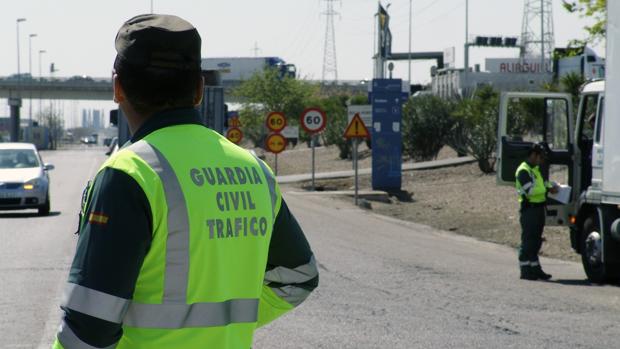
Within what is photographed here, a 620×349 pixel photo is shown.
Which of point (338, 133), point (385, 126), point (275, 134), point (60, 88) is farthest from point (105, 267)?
point (60, 88)

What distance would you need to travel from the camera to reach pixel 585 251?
14719 millimetres

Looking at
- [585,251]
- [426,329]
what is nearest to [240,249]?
Result: [426,329]

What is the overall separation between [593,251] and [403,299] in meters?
3.72

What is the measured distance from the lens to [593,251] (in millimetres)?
14477

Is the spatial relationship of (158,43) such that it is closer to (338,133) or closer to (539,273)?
(539,273)

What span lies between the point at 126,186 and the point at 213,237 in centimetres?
26

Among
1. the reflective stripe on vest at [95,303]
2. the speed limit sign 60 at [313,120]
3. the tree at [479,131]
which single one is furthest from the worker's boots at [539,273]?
the tree at [479,131]

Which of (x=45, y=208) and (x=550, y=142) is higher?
(x=550, y=142)

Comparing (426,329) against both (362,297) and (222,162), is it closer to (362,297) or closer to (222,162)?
(362,297)

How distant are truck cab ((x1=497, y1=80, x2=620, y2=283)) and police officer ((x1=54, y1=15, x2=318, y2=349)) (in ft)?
36.9

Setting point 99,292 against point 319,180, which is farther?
point 319,180

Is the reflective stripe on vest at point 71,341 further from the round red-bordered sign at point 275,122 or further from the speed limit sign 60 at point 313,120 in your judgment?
the round red-bordered sign at point 275,122

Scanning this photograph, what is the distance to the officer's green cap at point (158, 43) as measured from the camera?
2.93 meters

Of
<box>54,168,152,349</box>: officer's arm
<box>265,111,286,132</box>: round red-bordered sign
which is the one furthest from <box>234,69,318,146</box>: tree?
<box>54,168,152,349</box>: officer's arm
